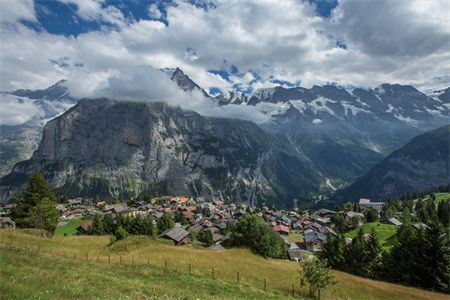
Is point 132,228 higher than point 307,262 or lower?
lower

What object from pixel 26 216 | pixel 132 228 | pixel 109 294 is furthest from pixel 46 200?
pixel 109 294

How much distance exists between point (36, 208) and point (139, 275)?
50979mm

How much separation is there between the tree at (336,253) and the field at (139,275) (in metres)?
28.8

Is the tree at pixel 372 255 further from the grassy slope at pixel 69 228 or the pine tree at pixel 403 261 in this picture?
the grassy slope at pixel 69 228

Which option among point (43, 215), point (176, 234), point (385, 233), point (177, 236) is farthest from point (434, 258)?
point (385, 233)

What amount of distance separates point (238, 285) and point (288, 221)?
→ 531 feet

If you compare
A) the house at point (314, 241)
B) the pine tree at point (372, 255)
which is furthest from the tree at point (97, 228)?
the pine tree at point (372, 255)

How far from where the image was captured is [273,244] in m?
75.8

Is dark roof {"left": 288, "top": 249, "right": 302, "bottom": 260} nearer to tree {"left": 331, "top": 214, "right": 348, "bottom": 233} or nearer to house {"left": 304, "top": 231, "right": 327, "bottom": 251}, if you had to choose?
house {"left": 304, "top": 231, "right": 327, "bottom": 251}

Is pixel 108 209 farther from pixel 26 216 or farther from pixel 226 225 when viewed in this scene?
pixel 26 216

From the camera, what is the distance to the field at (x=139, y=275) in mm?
19672

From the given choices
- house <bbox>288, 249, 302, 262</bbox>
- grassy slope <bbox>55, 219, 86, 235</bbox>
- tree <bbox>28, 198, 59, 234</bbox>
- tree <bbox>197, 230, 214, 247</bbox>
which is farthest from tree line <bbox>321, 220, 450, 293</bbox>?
grassy slope <bbox>55, 219, 86, 235</bbox>

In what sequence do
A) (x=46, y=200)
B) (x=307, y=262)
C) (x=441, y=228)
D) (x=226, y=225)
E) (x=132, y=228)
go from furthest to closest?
(x=226, y=225)
(x=132, y=228)
(x=46, y=200)
(x=441, y=228)
(x=307, y=262)

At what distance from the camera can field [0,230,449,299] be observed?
19672 mm
